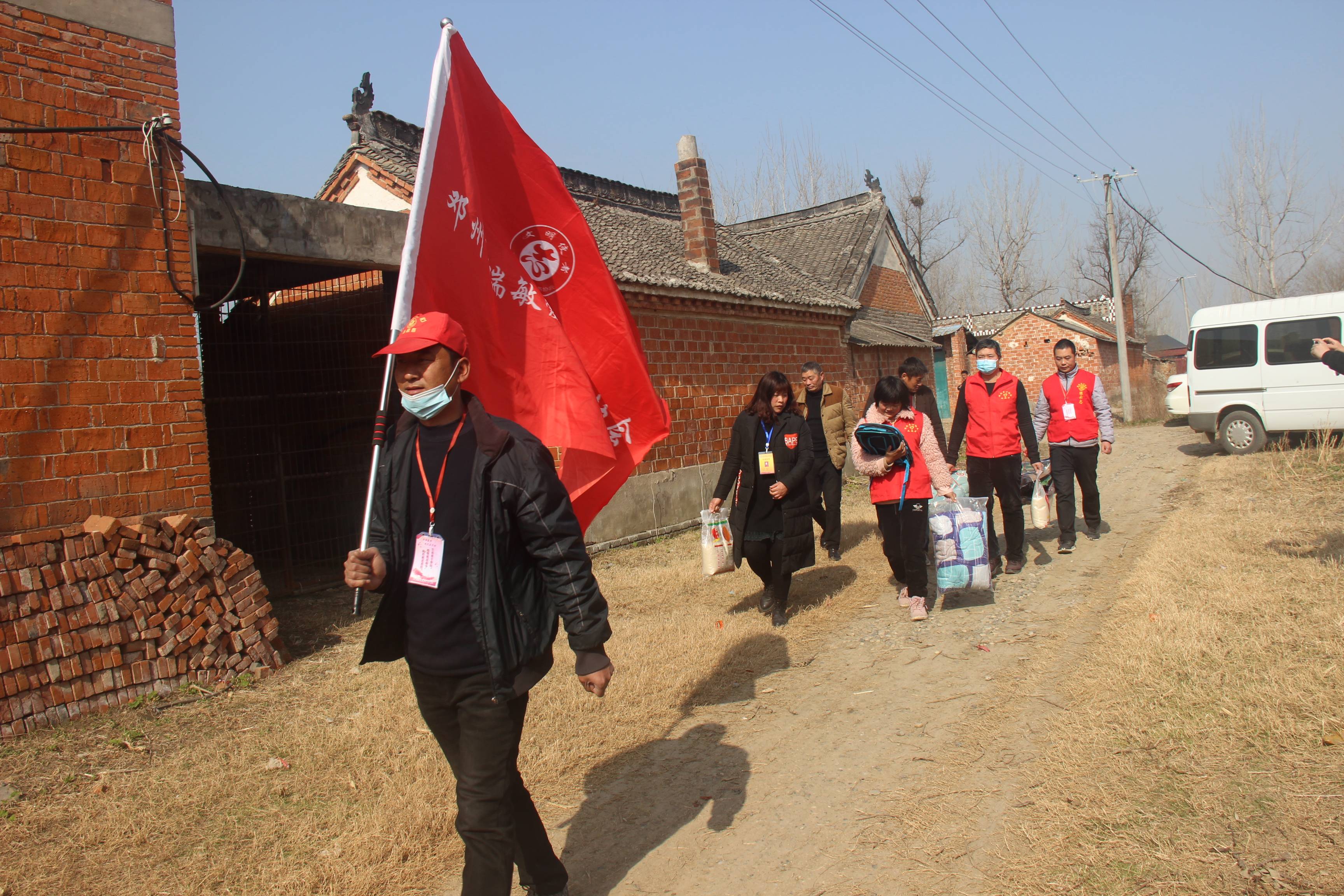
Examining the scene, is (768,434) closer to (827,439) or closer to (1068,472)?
(827,439)

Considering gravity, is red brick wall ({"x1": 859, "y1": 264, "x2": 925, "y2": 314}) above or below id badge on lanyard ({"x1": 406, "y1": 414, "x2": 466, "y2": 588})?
above

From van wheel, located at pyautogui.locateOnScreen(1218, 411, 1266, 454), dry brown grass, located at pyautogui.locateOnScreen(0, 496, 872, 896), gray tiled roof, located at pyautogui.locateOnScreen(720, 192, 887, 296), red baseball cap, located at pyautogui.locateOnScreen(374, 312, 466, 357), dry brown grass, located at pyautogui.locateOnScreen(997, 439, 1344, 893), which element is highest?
gray tiled roof, located at pyautogui.locateOnScreen(720, 192, 887, 296)

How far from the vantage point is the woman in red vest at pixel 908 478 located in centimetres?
616

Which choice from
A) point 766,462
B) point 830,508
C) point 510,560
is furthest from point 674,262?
point 510,560

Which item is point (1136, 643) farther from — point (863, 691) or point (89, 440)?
point (89, 440)

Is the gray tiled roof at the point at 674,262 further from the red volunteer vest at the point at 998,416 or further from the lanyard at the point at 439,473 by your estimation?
the lanyard at the point at 439,473

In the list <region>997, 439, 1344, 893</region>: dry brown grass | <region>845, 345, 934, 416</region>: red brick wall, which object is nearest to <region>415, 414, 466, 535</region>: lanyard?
<region>997, 439, 1344, 893</region>: dry brown grass

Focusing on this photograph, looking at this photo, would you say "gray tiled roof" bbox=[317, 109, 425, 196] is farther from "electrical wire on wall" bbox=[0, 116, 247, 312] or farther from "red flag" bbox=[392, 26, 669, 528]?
"red flag" bbox=[392, 26, 669, 528]

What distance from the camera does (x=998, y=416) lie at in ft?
23.1

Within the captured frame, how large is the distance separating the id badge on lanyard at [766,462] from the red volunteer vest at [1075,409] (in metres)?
3.23

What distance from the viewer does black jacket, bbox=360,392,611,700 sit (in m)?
2.64

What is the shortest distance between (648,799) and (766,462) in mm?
2750

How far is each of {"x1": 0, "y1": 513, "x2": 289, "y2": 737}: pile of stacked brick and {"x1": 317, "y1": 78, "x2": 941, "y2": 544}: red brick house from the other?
4.73m

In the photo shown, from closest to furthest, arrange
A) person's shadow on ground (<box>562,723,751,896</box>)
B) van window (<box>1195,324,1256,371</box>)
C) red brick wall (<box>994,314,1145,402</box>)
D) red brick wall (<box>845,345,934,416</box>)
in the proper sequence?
person's shadow on ground (<box>562,723,751,896</box>)
van window (<box>1195,324,1256,371</box>)
red brick wall (<box>845,345,934,416</box>)
red brick wall (<box>994,314,1145,402</box>)
